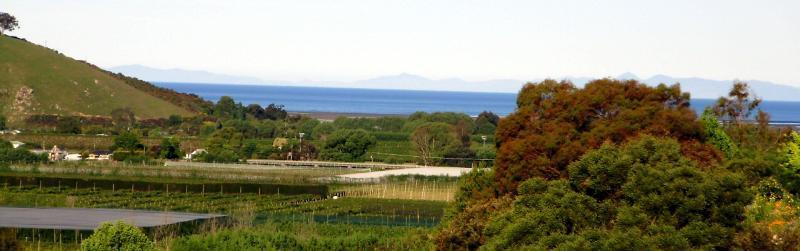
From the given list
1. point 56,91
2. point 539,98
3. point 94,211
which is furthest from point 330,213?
point 56,91

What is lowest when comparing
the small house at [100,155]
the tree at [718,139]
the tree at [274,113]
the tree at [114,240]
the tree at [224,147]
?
the tree at [274,113]

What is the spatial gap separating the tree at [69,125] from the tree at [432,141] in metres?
32.8

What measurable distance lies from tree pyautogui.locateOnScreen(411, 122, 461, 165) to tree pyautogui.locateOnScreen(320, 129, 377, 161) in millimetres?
4464

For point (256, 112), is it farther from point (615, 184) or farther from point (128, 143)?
point (615, 184)

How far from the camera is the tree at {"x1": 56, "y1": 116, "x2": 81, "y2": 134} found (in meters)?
99.7

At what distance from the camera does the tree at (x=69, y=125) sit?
99688mm

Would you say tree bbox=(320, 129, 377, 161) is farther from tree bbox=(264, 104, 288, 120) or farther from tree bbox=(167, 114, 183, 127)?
tree bbox=(264, 104, 288, 120)

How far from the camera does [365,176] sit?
62438 millimetres

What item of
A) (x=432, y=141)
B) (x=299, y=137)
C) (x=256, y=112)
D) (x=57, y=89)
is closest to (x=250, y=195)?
(x=432, y=141)

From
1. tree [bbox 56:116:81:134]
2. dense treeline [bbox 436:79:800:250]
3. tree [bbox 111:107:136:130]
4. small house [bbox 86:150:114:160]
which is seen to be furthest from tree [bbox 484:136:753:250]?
tree [bbox 111:107:136:130]

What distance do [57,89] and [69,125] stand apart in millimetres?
28773

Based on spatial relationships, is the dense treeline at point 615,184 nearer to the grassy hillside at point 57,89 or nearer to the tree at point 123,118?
the tree at point 123,118

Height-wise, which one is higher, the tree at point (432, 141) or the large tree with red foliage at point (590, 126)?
the large tree with red foliage at point (590, 126)

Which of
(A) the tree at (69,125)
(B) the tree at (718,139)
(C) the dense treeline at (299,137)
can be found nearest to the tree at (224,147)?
(C) the dense treeline at (299,137)
